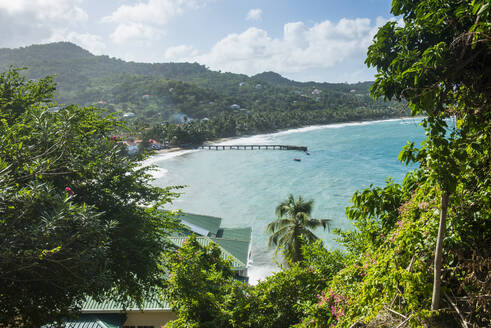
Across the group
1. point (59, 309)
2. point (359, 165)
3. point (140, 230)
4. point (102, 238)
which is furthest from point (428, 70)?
point (359, 165)

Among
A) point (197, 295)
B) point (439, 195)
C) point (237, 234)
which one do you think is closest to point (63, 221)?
point (197, 295)

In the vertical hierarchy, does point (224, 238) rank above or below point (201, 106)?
below

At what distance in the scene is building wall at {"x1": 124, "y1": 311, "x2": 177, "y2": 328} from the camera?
39.7 feet

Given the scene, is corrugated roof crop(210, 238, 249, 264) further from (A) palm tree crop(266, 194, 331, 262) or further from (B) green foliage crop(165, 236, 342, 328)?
(B) green foliage crop(165, 236, 342, 328)

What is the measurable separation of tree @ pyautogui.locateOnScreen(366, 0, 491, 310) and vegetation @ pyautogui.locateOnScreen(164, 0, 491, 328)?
0.4 inches

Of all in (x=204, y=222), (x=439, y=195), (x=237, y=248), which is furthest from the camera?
(x=204, y=222)

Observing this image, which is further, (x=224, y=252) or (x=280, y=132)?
(x=280, y=132)

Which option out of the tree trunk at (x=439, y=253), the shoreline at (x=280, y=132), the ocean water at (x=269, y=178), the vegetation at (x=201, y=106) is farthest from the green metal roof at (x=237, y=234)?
the vegetation at (x=201, y=106)

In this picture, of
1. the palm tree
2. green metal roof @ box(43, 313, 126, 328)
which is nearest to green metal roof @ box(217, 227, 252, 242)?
the palm tree

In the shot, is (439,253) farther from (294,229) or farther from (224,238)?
(224,238)

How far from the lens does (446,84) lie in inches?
139

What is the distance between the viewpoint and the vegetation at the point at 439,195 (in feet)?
9.73

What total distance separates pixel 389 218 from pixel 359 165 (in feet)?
182

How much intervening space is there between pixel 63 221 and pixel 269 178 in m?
45.5
